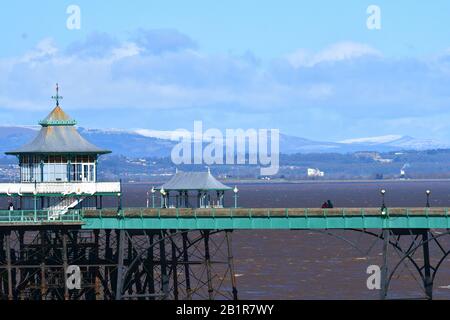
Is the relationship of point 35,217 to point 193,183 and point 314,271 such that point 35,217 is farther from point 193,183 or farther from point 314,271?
point 314,271

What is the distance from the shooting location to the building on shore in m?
92.8

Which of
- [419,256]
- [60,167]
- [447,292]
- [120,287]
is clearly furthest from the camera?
[419,256]

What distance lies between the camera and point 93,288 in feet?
310

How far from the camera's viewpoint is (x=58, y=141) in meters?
95.3

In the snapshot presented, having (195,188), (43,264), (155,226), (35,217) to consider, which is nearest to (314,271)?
(195,188)

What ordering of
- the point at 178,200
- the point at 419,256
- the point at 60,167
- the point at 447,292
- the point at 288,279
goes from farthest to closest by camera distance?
1. the point at 419,256
2. the point at 288,279
3. the point at 447,292
4. the point at 178,200
5. the point at 60,167

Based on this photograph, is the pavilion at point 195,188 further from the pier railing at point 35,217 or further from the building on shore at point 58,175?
the pier railing at point 35,217

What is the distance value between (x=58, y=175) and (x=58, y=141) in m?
2.56

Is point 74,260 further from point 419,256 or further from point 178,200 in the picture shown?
point 419,256

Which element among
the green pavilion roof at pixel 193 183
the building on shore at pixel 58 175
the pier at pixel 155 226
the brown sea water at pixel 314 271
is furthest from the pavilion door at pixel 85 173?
the brown sea water at pixel 314 271

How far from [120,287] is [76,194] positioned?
8.19 metres

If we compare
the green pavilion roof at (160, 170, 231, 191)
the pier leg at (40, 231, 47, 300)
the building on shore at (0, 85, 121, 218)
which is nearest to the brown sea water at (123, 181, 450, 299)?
the green pavilion roof at (160, 170, 231, 191)

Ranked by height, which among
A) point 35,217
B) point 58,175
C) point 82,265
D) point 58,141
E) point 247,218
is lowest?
point 82,265

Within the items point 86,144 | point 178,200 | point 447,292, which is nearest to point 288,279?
A: point 447,292
